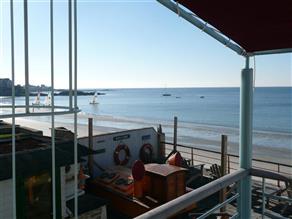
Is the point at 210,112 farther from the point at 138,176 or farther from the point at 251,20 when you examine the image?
the point at 251,20

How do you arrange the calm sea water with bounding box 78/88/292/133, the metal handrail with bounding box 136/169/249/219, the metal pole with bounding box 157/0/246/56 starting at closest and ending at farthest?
the metal handrail with bounding box 136/169/249/219 → the metal pole with bounding box 157/0/246/56 → the calm sea water with bounding box 78/88/292/133

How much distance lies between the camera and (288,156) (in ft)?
78.8

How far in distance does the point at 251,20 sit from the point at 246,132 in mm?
801

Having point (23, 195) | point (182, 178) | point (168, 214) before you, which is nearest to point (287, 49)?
point (168, 214)

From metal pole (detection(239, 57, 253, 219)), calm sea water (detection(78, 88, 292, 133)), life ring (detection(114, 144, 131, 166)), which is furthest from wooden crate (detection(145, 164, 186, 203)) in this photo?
calm sea water (detection(78, 88, 292, 133))

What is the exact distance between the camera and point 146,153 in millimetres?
13750

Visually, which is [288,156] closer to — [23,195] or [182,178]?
[182,178]

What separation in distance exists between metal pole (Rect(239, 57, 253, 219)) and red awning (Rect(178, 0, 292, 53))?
0.25 meters

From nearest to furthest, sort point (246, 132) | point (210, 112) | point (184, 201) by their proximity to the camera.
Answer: point (184, 201), point (246, 132), point (210, 112)

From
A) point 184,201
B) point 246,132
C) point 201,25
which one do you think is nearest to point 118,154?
point 246,132

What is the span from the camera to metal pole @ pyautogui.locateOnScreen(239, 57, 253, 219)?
2.51 metres

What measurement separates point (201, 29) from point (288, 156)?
2404 centimetres

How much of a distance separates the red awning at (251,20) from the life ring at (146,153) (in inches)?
435

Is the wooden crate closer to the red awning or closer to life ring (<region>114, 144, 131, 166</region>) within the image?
life ring (<region>114, 144, 131, 166</region>)
